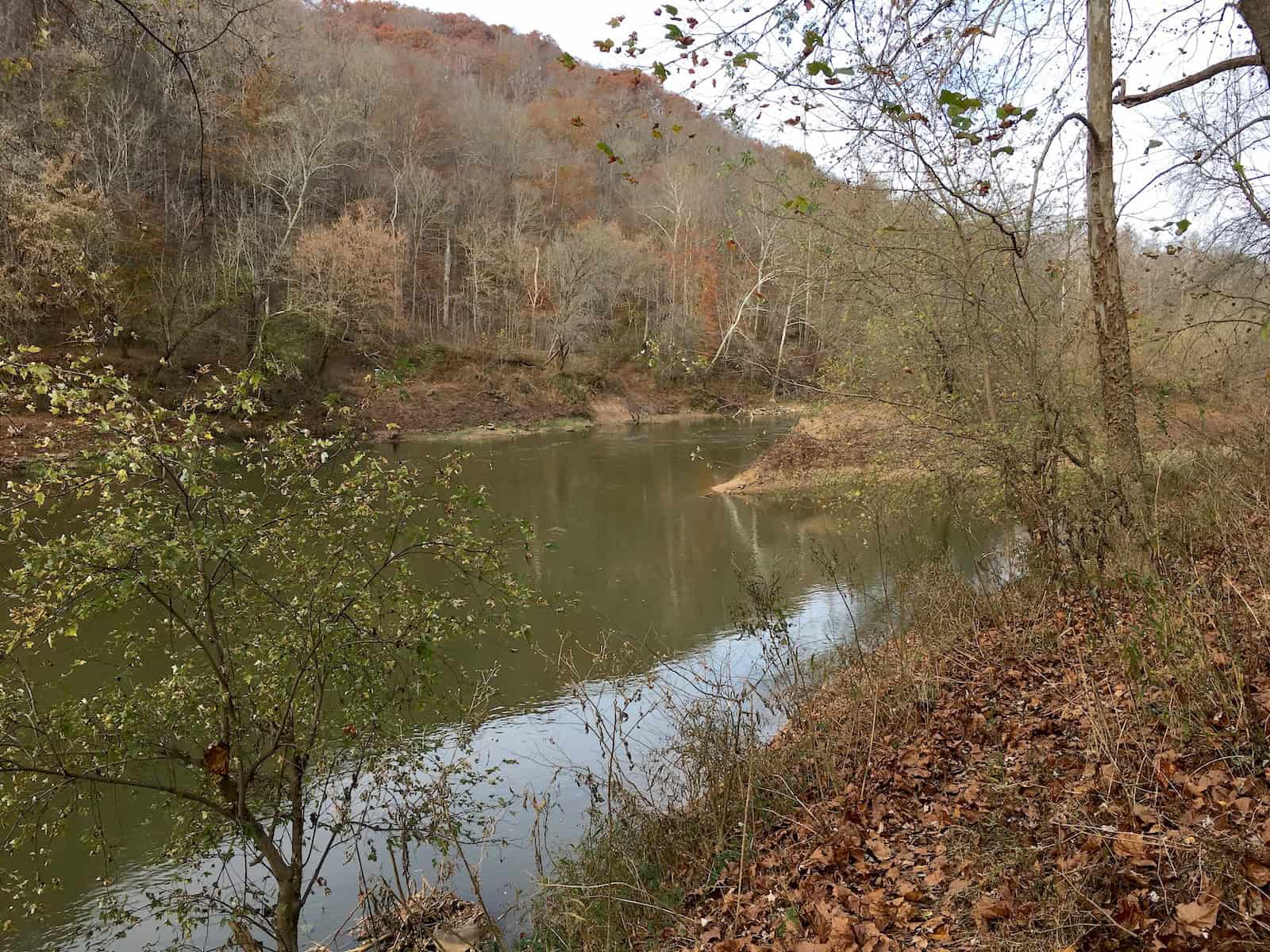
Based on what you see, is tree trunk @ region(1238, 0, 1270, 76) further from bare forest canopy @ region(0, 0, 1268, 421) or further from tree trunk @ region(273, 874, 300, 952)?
tree trunk @ region(273, 874, 300, 952)

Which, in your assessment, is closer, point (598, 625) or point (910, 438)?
point (910, 438)

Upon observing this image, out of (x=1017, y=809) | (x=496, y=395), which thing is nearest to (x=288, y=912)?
(x=1017, y=809)

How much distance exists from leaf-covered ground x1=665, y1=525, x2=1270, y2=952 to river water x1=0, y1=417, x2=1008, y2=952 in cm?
145

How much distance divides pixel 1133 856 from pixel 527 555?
3438 millimetres

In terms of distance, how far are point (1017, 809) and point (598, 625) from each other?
757 cm

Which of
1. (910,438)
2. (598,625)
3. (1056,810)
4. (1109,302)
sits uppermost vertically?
(1109,302)

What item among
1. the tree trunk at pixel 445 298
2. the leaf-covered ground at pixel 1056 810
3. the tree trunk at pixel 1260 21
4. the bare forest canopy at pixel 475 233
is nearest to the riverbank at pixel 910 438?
the bare forest canopy at pixel 475 233

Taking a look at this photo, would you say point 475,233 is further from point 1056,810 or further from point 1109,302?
point 1056,810

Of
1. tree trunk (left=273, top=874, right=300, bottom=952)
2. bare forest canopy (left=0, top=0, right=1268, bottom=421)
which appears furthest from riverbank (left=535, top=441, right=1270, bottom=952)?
bare forest canopy (left=0, top=0, right=1268, bottom=421)

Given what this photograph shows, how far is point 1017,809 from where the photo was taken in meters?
3.37

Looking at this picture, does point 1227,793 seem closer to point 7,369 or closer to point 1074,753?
point 1074,753

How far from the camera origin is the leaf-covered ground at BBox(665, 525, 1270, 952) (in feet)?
→ 7.95

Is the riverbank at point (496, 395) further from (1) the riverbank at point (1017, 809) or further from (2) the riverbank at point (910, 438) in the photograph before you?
(1) the riverbank at point (1017, 809)

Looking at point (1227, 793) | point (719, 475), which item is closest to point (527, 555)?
point (1227, 793)
